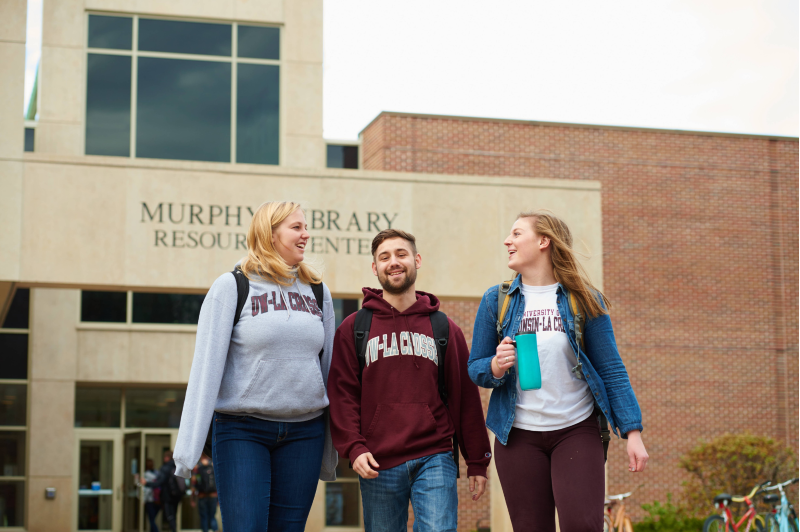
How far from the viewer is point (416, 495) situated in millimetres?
4223

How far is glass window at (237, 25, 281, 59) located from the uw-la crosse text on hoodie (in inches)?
464

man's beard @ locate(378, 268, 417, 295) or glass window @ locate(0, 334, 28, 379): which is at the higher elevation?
man's beard @ locate(378, 268, 417, 295)

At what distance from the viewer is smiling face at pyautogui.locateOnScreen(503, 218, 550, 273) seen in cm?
445

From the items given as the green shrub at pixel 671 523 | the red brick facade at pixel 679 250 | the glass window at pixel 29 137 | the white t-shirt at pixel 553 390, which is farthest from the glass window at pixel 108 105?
the green shrub at pixel 671 523

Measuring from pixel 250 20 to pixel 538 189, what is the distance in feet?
20.4

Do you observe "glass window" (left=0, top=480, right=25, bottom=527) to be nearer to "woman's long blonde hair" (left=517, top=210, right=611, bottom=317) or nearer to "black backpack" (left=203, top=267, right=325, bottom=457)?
"black backpack" (left=203, top=267, right=325, bottom=457)

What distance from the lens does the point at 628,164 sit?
24.1 metres

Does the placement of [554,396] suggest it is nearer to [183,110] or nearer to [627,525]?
[627,525]

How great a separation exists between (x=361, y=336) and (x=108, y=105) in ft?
38.7

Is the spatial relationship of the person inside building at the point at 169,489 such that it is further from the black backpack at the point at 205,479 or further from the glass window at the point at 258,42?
the glass window at the point at 258,42

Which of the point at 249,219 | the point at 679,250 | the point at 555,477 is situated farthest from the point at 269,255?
the point at 679,250

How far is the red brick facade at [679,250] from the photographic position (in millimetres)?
23016

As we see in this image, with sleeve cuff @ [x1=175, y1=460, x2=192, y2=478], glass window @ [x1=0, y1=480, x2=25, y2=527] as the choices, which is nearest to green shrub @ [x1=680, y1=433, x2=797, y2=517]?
glass window @ [x1=0, y1=480, x2=25, y2=527]

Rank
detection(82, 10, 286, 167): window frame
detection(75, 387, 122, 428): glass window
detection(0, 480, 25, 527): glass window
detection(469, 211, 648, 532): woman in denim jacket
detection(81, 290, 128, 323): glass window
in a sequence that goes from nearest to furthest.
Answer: detection(469, 211, 648, 532): woman in denim jacket < detection(82, 10, 286, 167): window frame < detection(0, 480, 25, 527): glass window < detection(81, 290, 128, 323): glass window < detection(75, 387, 122, 428): glass window
